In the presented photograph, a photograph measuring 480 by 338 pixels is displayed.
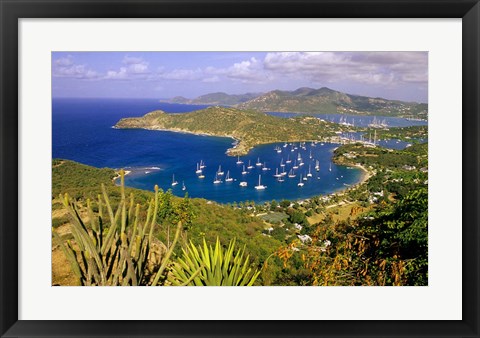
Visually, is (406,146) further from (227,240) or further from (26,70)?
(26,70)

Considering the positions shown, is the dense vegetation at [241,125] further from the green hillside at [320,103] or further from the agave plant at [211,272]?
the agave plant at [211,272]

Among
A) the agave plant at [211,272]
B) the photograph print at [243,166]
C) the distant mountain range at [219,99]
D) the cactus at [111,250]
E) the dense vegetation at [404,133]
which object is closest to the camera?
the cactus at [111,250]

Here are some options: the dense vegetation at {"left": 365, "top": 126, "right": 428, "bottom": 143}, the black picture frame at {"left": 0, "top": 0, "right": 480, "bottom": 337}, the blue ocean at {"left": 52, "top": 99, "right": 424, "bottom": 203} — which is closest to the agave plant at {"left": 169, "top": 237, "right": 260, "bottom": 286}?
the black picture frame at {"left": 0, "top": 0, "right": 480, "bottom": 337}

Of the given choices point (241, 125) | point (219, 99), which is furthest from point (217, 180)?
point (219, 99)

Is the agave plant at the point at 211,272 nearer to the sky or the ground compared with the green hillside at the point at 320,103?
nearer to the ground

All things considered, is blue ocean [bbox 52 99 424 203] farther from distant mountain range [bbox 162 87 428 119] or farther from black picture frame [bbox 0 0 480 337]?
black picture frame [bbox 0 0 480 337]
